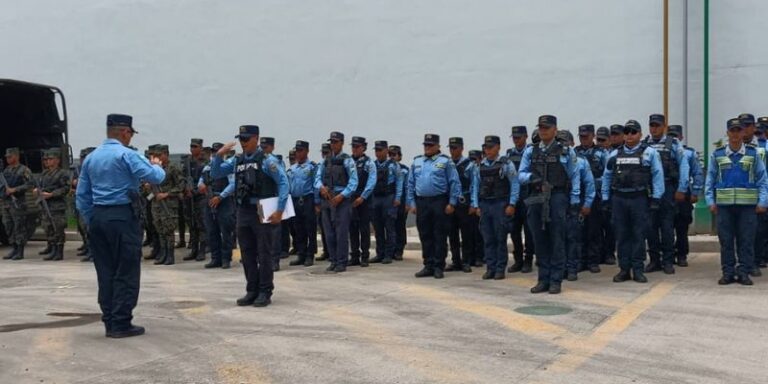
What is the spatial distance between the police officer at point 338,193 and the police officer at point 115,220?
4324 millimetres

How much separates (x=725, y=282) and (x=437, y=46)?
30.7 ft

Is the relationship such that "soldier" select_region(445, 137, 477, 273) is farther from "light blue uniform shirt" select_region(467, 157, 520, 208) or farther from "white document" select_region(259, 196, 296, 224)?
"white document" select_region(259, 196, 296, 224)

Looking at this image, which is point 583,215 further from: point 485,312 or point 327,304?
point 327,304

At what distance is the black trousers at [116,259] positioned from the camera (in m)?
6.75

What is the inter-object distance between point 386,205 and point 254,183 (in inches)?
172

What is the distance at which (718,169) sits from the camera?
9180 mm

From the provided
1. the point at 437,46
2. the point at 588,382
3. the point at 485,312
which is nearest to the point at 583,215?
the point at 485,312

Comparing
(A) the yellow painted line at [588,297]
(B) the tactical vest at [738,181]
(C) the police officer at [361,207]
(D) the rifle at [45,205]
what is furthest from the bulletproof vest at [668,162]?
(D) the rifle at [45,205]

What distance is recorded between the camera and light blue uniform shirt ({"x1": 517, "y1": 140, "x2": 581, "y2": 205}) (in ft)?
28.9

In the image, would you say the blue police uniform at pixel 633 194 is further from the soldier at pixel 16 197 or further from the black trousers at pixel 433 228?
the soldier at pixel 16 197

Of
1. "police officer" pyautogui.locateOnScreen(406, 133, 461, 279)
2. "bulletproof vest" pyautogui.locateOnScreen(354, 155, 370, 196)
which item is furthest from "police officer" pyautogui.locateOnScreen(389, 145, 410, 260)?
"police officer" pyautogui.locateOnScreen(406, 133, 461, 279)

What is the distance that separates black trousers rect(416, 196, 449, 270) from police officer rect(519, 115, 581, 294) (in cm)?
162

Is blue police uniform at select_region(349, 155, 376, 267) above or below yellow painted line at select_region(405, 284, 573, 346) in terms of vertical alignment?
above

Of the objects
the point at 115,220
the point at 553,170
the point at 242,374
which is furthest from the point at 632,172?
the point at 115,220
